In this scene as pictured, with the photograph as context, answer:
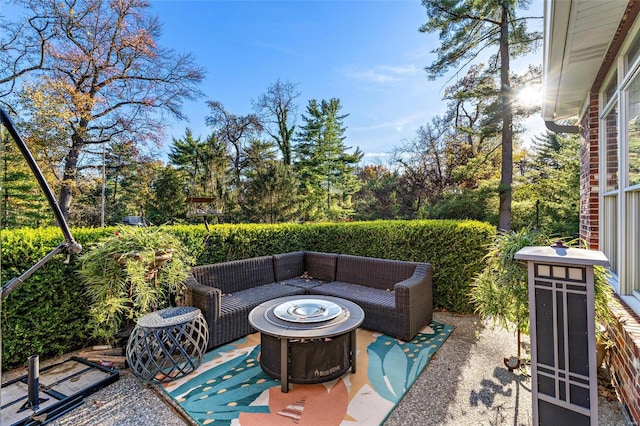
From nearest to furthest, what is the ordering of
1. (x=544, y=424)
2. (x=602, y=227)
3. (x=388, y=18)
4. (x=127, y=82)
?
1. (x=544, y=424)
2. (x=602, y=227)
3. (x=388, y=18)
4. (x=127, y=82)

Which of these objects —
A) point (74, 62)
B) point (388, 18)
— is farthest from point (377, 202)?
point (74, 62)

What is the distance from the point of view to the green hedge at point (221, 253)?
3143 millimetres

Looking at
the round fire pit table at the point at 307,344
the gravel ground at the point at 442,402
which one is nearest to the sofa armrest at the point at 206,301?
the round fire pit table at the point at 307,344

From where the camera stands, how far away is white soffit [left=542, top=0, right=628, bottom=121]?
231 centimetres

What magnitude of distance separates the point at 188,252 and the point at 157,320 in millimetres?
1510

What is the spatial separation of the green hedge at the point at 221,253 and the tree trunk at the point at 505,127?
419 centimetres

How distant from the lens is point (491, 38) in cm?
831

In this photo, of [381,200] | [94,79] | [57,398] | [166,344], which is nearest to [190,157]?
[94,79]

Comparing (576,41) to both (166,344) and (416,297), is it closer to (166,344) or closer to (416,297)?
(416,297)

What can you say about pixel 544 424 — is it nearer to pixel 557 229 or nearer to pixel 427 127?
pixel 557 229

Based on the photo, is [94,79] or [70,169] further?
[70,169]

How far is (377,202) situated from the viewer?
12727 mm

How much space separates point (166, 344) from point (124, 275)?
873mm

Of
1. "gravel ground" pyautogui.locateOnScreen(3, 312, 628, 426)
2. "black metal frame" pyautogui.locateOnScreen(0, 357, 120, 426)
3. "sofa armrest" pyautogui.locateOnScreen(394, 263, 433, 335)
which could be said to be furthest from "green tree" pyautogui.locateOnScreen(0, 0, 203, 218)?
"sofa armrest" pyautogui.locateOnScreen(394, 263, 433, 335)
